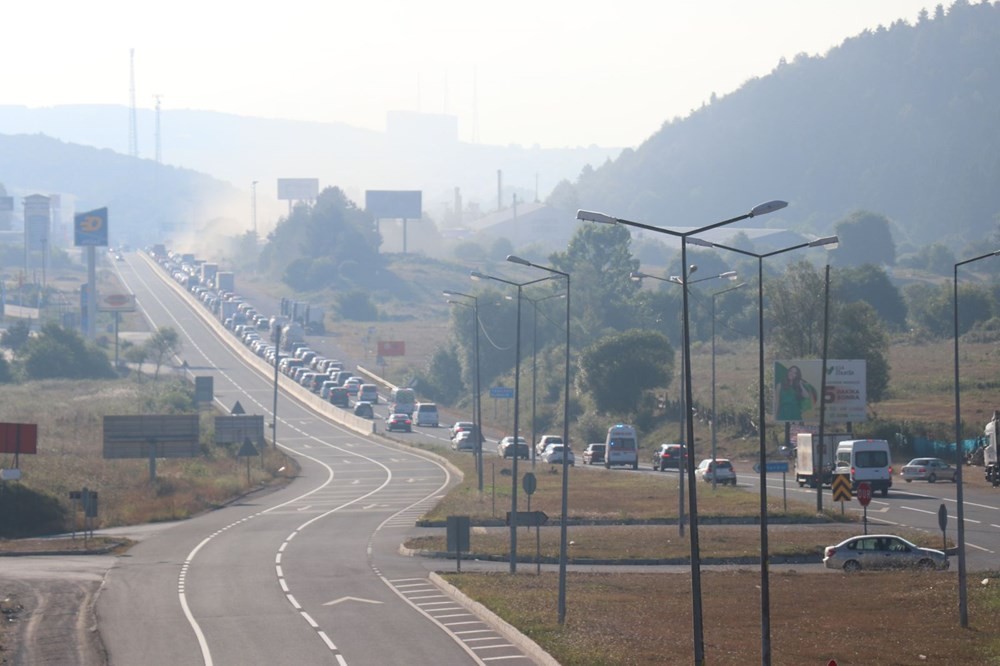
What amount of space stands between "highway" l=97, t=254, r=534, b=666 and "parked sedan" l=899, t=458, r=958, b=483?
72.9ft

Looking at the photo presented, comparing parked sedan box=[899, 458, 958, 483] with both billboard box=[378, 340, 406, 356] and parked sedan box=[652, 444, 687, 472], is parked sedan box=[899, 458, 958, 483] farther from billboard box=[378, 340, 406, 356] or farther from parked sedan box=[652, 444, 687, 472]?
billboard box=[378, 340, 406, 356]

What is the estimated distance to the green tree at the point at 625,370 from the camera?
9775 centimetres

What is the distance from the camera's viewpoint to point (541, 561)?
139 feet

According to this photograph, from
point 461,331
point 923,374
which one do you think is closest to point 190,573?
point 923,374

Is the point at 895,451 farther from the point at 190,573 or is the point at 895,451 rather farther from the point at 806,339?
the point at 190,573

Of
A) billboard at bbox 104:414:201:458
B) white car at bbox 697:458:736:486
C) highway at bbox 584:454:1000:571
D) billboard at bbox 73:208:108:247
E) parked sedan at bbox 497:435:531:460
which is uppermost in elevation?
billboard at bbox 73:208:108:247

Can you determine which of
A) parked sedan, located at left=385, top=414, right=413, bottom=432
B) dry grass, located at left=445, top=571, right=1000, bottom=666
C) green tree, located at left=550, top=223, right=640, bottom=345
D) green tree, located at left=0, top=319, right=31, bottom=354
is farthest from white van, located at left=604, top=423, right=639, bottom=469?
green tree, located at left=0, top=319, right=31, bottom=354

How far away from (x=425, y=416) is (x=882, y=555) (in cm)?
7433

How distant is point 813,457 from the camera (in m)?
64.0

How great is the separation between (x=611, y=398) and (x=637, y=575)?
59.8 meters

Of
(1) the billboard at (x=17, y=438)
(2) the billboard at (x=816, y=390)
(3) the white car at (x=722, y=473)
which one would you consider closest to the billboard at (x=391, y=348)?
(2) the billboard at (x=816, y=390)

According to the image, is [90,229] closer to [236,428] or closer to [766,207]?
[236,428]

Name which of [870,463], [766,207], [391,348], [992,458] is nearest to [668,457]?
[870,463]

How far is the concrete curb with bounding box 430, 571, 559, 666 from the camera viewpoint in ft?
84.5
